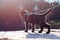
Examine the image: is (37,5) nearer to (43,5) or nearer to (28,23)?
(43,5)

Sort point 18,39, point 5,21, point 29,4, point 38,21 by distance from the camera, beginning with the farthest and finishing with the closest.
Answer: point 29,4 → point 5,21 → point 38,21 → point 18,39

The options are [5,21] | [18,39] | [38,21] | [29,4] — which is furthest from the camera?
[29,4]

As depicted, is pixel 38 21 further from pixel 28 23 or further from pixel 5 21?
pixel 5 21

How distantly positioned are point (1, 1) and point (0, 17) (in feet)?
5.43

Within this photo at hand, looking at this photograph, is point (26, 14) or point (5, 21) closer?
point (26, 14)

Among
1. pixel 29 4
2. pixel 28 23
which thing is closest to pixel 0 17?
pixel 29 4

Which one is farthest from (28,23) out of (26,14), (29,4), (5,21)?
(29,4)

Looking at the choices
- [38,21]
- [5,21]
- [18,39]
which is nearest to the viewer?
[18,39]

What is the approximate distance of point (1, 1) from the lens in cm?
2581

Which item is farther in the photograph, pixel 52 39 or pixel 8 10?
pixel 8 10

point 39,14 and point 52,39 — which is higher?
point 39,14

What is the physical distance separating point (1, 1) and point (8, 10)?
1.06m

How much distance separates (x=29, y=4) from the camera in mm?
26875

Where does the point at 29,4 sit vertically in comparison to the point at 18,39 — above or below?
above
